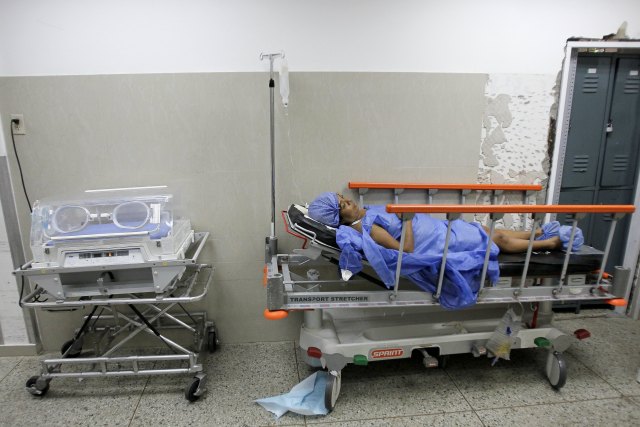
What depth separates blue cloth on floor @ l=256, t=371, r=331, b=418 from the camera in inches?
75.9

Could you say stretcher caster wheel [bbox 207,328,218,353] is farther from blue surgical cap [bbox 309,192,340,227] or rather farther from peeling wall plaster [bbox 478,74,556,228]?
peeling wall plaster [bbox 478,74,556,228]

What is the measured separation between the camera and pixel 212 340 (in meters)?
2.43

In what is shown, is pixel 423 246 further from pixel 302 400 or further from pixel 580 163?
pixel 580 163

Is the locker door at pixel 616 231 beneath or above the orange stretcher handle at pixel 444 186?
beneath

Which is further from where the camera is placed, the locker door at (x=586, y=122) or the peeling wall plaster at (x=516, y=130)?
the locker door at (x=586, y=122)

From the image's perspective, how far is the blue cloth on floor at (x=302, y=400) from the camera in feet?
6.32

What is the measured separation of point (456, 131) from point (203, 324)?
215cm

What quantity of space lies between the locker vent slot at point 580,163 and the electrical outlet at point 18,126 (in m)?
3.73

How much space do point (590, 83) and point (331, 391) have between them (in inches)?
108

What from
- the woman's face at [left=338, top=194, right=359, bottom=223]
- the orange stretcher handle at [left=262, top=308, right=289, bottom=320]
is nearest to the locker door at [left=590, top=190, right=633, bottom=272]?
the woman's face at [left=338, top=194, right=359, bottom=223]

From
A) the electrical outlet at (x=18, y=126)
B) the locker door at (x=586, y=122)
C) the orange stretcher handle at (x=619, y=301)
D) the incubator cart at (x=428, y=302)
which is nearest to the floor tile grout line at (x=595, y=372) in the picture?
the incubator cart at (x=428, y=302)

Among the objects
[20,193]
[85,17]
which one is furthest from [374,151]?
[20,193]

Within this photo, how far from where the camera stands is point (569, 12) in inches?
94.4

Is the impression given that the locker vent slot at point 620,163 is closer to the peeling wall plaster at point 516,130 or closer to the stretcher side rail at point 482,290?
the peeling wall plaster at point 516,130
